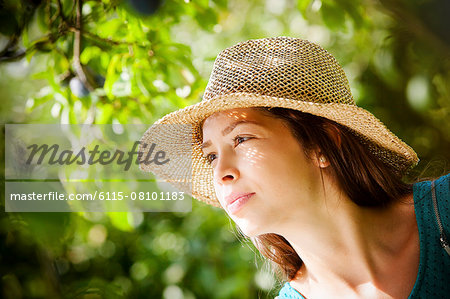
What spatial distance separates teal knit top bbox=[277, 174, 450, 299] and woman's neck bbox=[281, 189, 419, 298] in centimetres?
3

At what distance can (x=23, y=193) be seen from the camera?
65cm

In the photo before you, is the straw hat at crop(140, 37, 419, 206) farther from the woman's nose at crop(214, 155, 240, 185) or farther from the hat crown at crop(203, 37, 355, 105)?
the woman's nose at crop(214, 155, 240, 185)

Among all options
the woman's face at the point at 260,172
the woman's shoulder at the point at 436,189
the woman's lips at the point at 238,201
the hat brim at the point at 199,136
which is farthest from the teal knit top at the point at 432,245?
the woman's lips at the point at 238,201

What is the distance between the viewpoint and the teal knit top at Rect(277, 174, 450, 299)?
879 millimetres

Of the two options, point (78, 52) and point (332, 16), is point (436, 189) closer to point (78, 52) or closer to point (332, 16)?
point (332, 16)

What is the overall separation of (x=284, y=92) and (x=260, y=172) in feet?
0.54

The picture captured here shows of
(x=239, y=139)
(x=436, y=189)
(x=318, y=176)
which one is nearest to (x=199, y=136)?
(x=239, y=139)

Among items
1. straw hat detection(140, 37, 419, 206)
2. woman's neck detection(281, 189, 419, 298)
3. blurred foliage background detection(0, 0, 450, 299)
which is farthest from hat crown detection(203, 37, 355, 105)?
woman's neck detection(281, 189, 419, 298)

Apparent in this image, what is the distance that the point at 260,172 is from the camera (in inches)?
34.7

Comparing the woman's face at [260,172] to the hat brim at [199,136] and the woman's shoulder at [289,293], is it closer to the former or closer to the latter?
the hat brim at [199,136]

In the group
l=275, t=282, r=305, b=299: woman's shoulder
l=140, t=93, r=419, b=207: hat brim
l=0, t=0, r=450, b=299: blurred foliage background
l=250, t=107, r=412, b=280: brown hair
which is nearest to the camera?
l=0, t=0, r=450, b=299: blurred foliage background

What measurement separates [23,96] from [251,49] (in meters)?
1.05

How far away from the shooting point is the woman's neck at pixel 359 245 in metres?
0.93

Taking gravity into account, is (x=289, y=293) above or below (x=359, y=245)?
below
